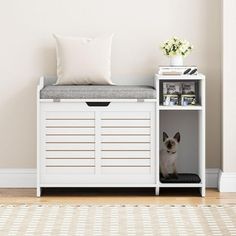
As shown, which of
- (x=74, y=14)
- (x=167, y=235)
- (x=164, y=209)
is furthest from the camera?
(x=74, y=14)

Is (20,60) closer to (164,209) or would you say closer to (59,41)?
(59,41)

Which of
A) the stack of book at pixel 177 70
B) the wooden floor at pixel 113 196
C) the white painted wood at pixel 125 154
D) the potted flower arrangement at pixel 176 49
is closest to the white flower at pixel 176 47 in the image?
the potted flower arrangement at pixel 176 49

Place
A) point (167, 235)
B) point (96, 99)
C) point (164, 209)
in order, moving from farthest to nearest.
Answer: point (96, 99)
point (164, 209)
point (167, 235)

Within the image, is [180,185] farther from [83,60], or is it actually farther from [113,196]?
[83,60]

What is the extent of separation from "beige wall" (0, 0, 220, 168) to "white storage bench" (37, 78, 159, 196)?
0.37 metres

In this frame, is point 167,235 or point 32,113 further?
point 32,113

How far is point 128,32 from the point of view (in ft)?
17.6

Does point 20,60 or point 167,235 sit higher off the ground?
point 20,60

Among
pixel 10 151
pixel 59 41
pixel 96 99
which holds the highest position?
pixel 59 41

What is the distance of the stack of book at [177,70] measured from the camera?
5117 millimetres

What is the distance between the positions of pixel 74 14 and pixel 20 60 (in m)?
0.52

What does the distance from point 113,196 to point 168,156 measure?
49cm

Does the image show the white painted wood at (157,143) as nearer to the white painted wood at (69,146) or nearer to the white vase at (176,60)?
the white vase at (176,60)

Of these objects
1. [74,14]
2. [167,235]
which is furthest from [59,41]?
[167,235]
